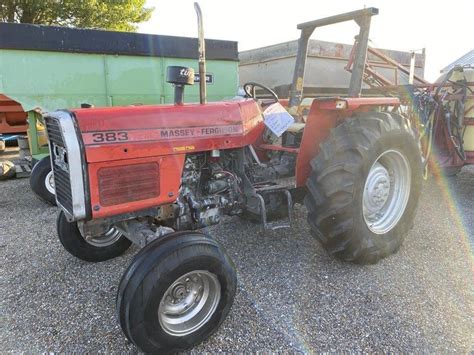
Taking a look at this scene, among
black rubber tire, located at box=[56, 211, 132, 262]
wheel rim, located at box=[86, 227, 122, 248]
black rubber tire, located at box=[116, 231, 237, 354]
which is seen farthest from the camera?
wheel rim, located at box=[86, 227, 122, 248]

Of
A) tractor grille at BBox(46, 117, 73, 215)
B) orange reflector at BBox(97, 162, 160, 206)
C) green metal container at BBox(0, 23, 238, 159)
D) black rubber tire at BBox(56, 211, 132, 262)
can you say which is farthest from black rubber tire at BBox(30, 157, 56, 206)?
orange reflector at BBox(97, 162, 160, 206)

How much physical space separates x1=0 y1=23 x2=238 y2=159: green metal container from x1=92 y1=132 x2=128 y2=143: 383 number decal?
366 cm

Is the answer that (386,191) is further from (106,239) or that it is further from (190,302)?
(106,239)

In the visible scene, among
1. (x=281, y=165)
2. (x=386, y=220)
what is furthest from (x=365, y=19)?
(x=386, y=220)

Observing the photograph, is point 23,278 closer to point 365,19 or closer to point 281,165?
point 281,165

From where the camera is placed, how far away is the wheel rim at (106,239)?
296 centimetres

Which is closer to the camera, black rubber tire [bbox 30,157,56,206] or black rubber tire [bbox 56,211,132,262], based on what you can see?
black rubber tire [bbox 56,211,132,262]

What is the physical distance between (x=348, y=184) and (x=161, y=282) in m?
1.40

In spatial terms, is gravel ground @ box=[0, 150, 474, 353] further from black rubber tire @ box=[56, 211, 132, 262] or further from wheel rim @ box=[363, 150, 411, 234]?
wheel rim @ box=[363, 150, 411, 234]

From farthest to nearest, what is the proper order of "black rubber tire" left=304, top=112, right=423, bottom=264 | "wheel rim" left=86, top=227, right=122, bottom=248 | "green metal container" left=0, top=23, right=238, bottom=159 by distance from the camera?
"green metal container" left=0, top=23, right=238, bottom=159
"wheel rim" left=86, top=227, right=122, bottom=248
"black rubber tire" left=304, top=112, right=423, bottom=264

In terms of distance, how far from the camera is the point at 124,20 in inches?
506

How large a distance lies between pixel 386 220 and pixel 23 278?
282cm

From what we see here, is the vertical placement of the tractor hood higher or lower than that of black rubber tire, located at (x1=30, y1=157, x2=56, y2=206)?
higher

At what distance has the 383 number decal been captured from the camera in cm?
205
